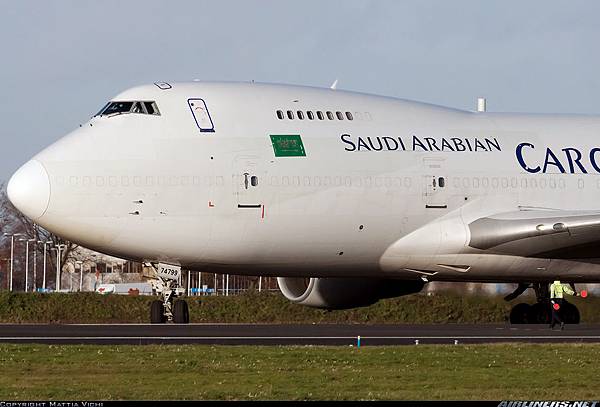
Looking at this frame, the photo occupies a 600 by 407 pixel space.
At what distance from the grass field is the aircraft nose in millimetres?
5436

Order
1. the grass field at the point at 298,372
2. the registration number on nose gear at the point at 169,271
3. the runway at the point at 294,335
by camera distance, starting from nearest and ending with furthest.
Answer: the grass field at the point at 298,372
the runway at the point at 294,335
the registration number on nose gear at the point at 169,271

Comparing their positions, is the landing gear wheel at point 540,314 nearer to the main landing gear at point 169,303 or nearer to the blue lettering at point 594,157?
the blue lettering at point 594,157

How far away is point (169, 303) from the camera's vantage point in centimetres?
2631

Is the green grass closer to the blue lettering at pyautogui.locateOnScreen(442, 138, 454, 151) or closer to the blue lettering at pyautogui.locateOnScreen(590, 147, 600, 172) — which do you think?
the blue lettering at pyautogui.locateOnScreen(590, 147, 600, 172)

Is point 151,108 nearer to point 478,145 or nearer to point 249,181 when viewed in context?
point 249,181

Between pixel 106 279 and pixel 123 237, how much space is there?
82766 mm

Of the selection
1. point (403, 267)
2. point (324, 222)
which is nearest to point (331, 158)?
point (324, 222)

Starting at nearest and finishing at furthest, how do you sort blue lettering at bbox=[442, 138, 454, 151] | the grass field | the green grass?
the grass field
blue lettering at bbox=[442, 138, 454, 151]
the green grass

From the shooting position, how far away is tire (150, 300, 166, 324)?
2627 cm

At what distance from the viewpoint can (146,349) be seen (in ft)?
62.6

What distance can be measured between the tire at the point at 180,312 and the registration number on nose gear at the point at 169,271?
0.53 m

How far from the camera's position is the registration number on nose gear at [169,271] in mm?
26250

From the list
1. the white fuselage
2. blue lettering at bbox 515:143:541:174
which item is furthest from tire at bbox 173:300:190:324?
blue lettering at bbox 515:143:541:174

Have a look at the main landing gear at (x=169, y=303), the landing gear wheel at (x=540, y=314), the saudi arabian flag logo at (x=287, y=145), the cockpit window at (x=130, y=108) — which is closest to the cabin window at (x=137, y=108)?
the cockpit window at (x=130, y=108)
